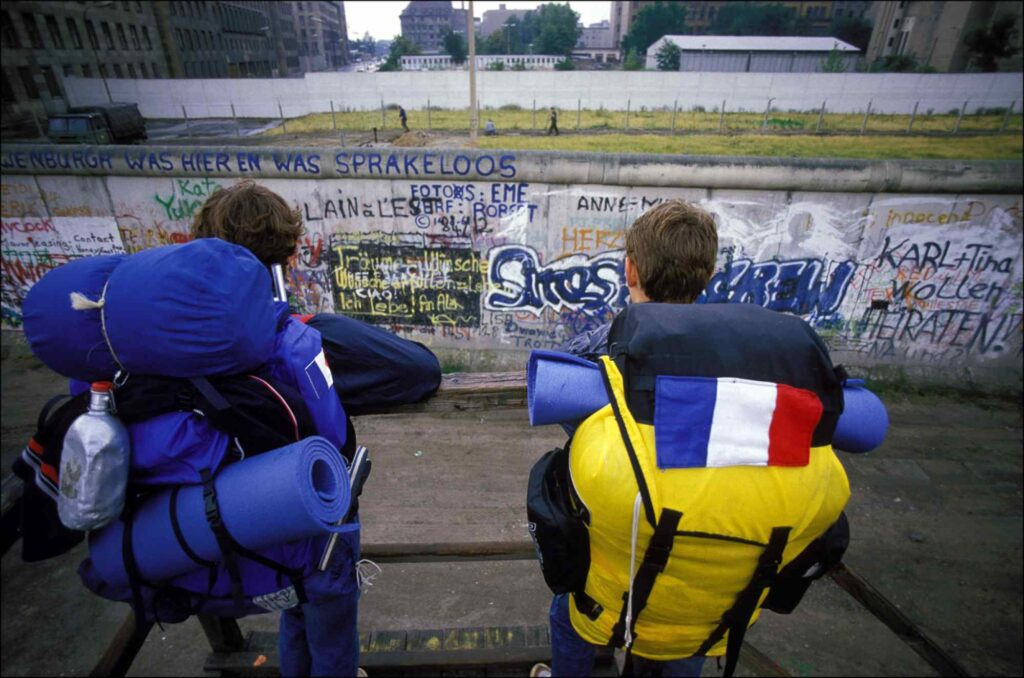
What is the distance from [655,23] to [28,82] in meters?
82.6

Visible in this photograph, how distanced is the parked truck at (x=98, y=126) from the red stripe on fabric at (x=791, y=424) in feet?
93.4

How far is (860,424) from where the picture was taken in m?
1.33

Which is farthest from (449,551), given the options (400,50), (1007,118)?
(400,50)

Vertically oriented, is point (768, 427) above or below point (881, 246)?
above

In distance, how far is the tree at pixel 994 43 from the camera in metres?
43.2

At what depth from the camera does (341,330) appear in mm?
1690

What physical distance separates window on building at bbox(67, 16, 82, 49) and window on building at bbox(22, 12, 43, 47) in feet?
11.7

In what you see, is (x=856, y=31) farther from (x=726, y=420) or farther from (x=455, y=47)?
(x=726, y=420)

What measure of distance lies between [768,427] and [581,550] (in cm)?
61

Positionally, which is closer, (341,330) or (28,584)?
(341,330)

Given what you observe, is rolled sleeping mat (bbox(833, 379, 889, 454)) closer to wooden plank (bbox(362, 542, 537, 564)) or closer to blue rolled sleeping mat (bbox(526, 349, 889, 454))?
blue rolled sleeping mat (bbox(526, 349, 889, 454))

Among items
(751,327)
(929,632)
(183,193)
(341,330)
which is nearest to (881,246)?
(929,632)

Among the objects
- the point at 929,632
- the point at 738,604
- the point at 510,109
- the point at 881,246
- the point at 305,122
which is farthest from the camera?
the point at 510,109

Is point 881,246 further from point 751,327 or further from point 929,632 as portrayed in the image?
point 751,327
